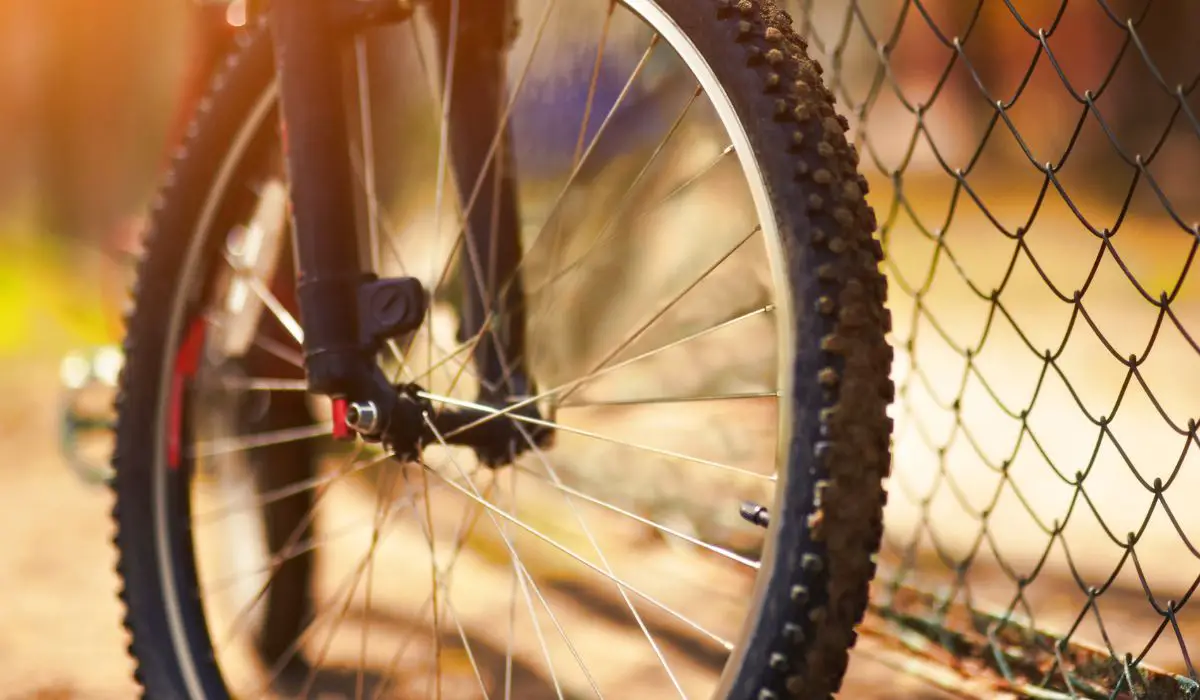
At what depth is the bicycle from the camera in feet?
2.87

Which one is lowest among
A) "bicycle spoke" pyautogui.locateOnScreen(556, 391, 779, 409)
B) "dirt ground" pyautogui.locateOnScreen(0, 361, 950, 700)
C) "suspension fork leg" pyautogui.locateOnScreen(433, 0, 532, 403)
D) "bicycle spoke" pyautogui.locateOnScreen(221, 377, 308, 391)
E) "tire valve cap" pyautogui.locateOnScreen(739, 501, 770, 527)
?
"dirt ground" pyautogui.locateOnScreen(0, 361, 950, 700)

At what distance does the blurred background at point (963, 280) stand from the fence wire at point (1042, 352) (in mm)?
13

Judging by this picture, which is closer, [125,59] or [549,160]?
[549,160]

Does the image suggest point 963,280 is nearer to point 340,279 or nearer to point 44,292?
point 340,279

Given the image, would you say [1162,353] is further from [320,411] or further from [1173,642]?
[320,411]

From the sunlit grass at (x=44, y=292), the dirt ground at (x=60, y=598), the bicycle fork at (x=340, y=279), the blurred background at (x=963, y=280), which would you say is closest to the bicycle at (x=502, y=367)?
the bicycle fork at (x=340, y=279)

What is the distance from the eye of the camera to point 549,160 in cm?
258

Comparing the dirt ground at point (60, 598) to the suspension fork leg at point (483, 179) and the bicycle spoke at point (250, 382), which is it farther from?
the suspension fork leg at point (483, 179)

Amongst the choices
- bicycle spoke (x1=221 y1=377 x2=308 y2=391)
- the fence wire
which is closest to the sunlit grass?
bicycle spoke (x1=221 y1=377 x2=308 y2=391)

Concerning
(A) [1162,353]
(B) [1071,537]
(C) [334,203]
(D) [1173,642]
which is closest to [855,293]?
(C) [334,203]

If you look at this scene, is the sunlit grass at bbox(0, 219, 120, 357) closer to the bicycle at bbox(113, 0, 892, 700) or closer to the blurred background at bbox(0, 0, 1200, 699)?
the blurred background at bbox(0, 0, 1200, 699)

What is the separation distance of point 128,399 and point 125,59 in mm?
6750

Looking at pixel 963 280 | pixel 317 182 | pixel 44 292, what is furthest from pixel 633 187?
pixel 44 292

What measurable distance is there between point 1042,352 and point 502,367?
10.2ft
